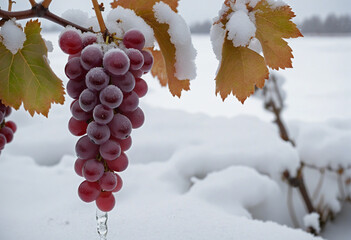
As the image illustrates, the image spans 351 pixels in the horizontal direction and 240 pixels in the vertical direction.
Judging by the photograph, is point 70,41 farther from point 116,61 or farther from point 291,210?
point 291,210

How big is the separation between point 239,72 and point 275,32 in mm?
55

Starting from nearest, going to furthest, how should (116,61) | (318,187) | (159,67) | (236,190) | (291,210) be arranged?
1. (116,61)
2. (159,67)
3. (236,190)
4. (291,210)
5. (318,187)

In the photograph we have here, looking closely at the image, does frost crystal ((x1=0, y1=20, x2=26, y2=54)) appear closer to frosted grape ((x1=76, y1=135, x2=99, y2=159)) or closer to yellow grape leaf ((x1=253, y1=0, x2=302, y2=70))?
frosted grape ((x1=76, y1=135, x2=99, y2=159))

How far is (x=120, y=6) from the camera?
13.9 inches

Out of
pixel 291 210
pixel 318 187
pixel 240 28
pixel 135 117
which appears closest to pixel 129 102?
pixel 135 117

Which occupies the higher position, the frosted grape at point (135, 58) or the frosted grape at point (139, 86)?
the frosted grape at point (135, 58)

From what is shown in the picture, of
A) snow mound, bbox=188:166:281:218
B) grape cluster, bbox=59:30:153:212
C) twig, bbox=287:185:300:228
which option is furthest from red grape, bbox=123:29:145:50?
twig, bbox=287:185:300:228

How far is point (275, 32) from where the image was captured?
1.14ft

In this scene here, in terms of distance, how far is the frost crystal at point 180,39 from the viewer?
35cm

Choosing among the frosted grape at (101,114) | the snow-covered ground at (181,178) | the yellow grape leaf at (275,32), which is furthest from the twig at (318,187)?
the frosted grape at (101,114)

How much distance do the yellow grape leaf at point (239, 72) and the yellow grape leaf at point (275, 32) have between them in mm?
17

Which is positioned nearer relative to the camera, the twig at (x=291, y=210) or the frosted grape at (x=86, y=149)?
the frosted grape at (x=86, y=149)

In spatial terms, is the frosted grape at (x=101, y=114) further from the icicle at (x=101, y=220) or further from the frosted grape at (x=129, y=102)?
the icicle at (x=101, y=220)

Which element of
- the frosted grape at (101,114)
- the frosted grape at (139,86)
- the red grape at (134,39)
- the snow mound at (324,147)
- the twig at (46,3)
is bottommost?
the snow mound at (324,147)
